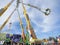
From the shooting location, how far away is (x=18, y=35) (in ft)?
205

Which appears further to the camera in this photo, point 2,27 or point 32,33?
point 2,27

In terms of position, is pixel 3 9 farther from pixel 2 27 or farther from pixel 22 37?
pixel 22 37

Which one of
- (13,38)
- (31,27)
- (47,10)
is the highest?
(47,10)

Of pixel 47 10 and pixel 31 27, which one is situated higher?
pixel 47 10

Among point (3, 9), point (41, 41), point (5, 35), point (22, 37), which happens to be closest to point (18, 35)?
point (22, 37)

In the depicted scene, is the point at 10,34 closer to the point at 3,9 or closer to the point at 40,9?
the point at 3,9

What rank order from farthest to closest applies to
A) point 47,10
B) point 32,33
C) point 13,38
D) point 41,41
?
point 13,38 → point 32,33 → point 47,10 → point 41,41

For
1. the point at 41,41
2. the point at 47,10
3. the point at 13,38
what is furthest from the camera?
the point at 13,38

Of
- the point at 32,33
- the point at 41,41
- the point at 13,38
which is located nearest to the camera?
the point at 41,41

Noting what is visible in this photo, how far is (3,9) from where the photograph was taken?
57500mm

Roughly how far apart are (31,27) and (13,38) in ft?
27.3

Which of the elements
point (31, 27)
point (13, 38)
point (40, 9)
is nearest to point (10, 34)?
point (13, 38)

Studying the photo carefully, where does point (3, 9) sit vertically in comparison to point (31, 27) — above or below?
above

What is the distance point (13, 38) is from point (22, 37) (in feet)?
12.3
